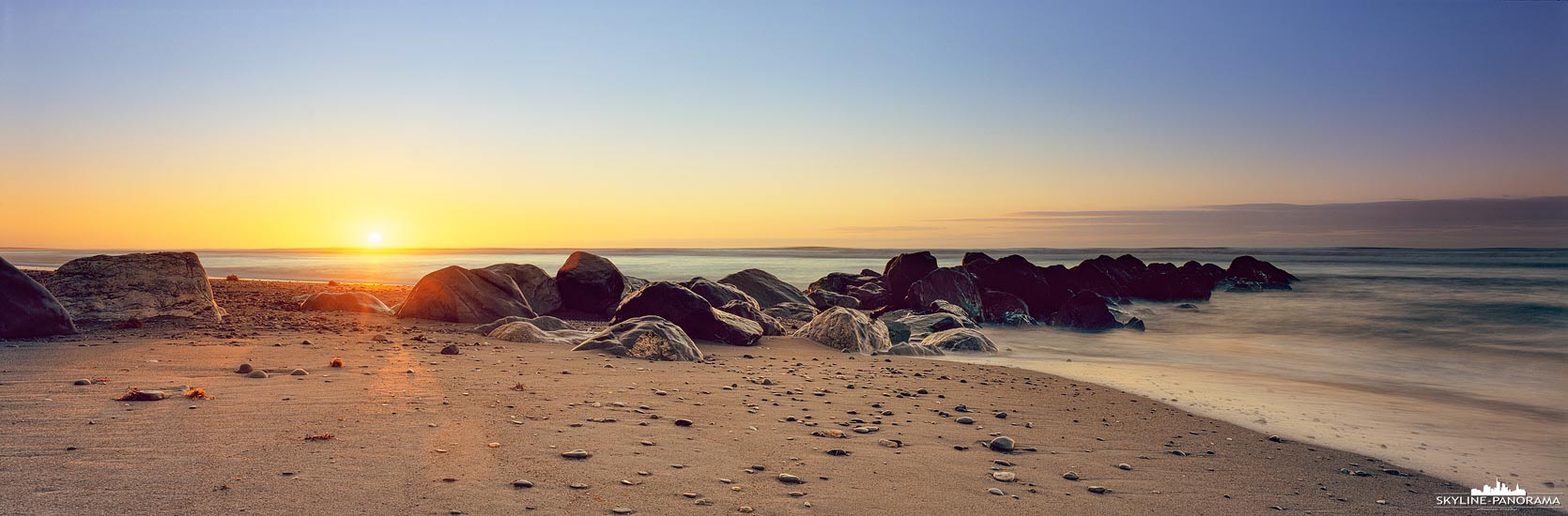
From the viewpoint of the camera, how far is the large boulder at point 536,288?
12.4 m

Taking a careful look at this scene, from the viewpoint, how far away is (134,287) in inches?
338

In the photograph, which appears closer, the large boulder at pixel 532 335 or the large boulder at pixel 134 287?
the large boulder at pixel 134 287

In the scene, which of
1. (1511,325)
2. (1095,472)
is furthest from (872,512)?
(1511,325)

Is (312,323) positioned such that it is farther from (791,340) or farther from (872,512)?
(872,512)

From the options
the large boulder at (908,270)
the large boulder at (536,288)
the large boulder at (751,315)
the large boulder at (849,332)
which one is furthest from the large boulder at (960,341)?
the large boulder at (908,270)

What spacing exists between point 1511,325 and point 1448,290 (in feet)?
29.8

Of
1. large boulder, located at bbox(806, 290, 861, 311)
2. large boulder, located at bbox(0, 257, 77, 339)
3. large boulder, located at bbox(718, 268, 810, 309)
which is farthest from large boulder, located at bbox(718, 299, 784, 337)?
large boulder, located at bbox(0, 257, 77, 339)

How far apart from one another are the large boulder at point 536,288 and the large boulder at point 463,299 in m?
1.22

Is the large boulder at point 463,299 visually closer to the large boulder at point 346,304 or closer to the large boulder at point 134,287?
the large boulder at point 346,304

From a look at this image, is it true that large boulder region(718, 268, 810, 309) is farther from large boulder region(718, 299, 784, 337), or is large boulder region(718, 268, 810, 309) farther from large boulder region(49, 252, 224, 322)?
large boulder region(49, 252, 224, 322)

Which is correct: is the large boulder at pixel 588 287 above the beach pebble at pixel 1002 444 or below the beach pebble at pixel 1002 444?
above

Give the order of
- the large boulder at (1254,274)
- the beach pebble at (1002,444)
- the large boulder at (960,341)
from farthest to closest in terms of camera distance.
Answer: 1. the large boulder at (1254,274)
2. the large boulder at (960,341)
3. the beach pebble at (1002,444)

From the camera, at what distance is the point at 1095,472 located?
13.2 feet

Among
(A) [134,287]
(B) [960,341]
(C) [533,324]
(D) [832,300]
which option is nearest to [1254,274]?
(D) [832,300]
